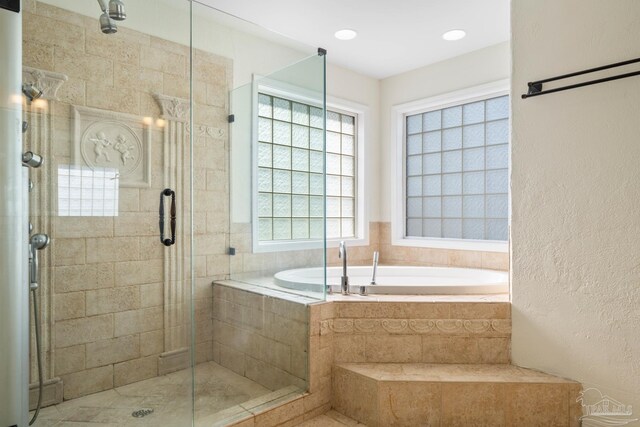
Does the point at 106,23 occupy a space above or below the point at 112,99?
above

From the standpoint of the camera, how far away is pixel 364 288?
8.41 ft

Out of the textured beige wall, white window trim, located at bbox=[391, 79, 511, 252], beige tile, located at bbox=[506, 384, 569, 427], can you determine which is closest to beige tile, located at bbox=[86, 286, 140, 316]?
beige tile, located at bbox=[506, 384, 569, 427]

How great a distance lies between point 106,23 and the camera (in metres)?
2.15

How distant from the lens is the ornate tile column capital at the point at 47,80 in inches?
77.8

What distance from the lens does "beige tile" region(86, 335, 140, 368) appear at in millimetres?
2141

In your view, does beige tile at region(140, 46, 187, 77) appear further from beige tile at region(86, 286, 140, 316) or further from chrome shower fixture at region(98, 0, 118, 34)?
beige tile at region(86, 286, 140, 316)

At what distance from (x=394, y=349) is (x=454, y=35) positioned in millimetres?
2389

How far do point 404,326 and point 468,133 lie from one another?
84.1 inches

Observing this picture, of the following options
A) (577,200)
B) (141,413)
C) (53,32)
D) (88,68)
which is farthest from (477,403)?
(53,32)

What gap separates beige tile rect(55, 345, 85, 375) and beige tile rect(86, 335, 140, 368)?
3 centimetres

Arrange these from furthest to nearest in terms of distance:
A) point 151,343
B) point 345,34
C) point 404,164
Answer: point 404,164, point 345,34, point 151,343

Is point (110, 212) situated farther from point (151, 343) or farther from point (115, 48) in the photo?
point (115, 48)

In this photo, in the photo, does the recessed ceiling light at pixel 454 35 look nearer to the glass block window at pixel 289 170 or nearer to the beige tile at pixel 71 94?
the glass block window at pixel 289 170
